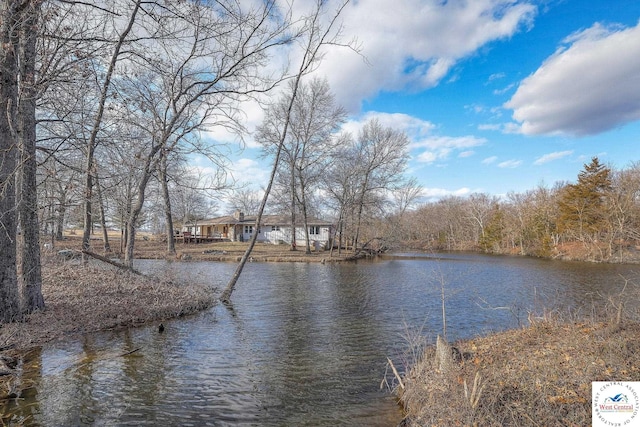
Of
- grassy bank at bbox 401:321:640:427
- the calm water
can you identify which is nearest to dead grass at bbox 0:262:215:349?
the calm water

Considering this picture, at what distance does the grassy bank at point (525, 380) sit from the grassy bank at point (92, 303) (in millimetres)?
6144

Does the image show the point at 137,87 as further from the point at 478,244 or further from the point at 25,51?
the point at 478,244

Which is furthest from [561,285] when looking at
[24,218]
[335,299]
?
[24,218]

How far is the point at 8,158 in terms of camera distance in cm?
676

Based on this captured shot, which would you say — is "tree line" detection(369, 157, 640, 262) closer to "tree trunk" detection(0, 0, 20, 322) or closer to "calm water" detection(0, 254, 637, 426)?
"calm water" detection(0, 254, 637, 426)

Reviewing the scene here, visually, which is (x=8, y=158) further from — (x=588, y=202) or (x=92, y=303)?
(x=588, y=202)

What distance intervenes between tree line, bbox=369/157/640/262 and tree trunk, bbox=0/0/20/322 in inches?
897

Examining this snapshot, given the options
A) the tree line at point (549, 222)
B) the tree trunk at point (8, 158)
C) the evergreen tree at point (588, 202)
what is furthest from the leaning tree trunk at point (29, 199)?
the evergreen tree at point (588, 202)

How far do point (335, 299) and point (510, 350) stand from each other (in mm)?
8239

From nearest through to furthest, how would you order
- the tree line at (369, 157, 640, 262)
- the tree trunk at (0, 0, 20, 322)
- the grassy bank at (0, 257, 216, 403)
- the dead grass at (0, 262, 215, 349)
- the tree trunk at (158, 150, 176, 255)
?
the tree trunk at (0, 0, 20, 322)
the grassy bank at (0, 257, 216, 403)
the dead grass at (0, 262, 215, 349)
the tree trunk at (158, 150, 176, 255)
the tree line at (369, 157, 640, 262)

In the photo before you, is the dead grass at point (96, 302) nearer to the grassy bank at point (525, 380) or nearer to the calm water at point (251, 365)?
the calm water at point (251, 365)

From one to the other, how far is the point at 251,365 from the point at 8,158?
6.11 metres

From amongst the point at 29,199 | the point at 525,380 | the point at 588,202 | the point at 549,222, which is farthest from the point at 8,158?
the point at 549,222

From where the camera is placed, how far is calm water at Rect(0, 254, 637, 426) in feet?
16.3
